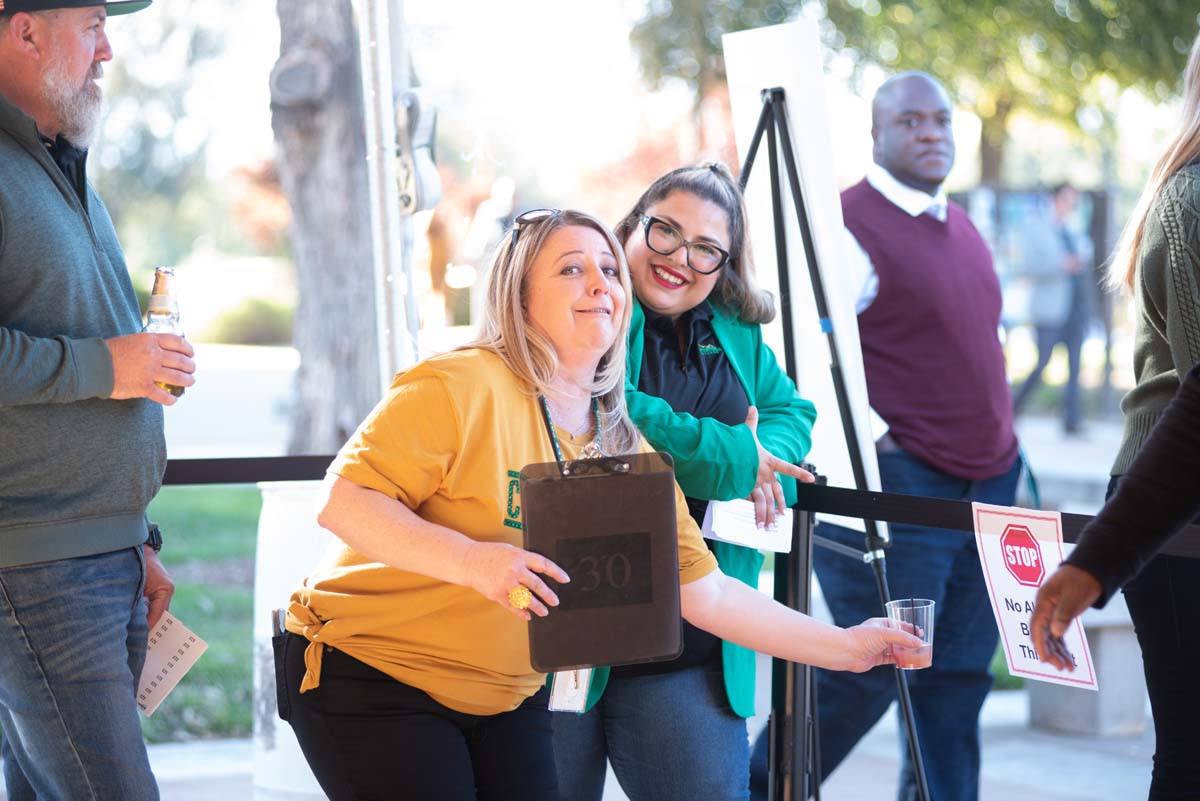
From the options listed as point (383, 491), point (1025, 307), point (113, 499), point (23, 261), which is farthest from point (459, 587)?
point (1025, 307)

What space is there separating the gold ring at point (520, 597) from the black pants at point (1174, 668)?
133 cm

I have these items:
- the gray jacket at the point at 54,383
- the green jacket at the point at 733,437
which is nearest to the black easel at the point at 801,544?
the green jacket at the point at 733,437

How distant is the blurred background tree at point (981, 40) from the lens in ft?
39.0

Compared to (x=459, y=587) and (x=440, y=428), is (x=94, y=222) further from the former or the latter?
(x=459, y=587)

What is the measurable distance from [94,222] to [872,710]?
2629 millimetres

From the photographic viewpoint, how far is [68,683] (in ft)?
8.48

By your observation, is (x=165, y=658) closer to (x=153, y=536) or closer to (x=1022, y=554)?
(x=153, y=536)

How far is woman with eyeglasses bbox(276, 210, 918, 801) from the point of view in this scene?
2408 mm

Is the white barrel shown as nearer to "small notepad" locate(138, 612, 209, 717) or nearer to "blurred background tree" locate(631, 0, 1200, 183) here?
"small notepad" locate(138, 612, 209, 717)

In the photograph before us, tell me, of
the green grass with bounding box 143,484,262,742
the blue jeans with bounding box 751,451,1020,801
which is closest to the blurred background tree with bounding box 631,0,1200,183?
the green grass with bounding box 143,484,262,742

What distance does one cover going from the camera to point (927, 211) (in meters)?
4.53

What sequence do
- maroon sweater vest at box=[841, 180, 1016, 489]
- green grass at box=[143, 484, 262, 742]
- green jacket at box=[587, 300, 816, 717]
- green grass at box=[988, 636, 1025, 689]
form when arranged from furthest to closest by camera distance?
green grass at box=[988, 636, 1025, 689] → green grass at box=[143, 484, 262, 742] → maroon sweater vest at box=[841, 180, 1016, 489] → green jacket at box=[587, 300, 816, 717]

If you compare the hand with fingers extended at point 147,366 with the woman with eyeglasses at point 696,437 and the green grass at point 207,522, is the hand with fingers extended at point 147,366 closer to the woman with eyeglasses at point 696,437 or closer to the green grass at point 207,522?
the woman with eyeglasses at point 696,437

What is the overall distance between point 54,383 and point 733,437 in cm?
136
